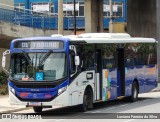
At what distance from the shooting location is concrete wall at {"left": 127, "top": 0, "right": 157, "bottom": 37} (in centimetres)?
4694

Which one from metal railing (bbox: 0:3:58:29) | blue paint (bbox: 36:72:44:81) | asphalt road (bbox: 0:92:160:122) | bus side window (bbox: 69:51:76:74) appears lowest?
asphalt road (bbox: 0:92:160:122)

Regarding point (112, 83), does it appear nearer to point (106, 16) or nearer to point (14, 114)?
point (14, 114)

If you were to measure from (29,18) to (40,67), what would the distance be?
847 inches

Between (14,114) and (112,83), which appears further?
(112,83)

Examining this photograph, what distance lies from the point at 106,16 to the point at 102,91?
54.7 metres

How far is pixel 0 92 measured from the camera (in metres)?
29.4

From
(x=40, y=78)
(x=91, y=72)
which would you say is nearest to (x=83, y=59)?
(x=91, y=72)

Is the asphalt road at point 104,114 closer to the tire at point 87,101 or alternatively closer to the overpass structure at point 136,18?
the tire at point 87,101

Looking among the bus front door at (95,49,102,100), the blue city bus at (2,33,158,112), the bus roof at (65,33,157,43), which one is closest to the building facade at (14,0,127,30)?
the bus roof at (65,33,157,43)

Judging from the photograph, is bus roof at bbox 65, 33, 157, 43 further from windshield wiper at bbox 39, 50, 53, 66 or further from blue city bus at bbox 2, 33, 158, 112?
windshield wiper at bbox 39, 50, 53, 66

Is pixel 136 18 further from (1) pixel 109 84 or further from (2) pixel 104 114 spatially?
(2) pixel 104 114

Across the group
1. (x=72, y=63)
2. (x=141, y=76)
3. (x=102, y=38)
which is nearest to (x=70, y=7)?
(x=141, y=76)

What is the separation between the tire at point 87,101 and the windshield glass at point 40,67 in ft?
6.24

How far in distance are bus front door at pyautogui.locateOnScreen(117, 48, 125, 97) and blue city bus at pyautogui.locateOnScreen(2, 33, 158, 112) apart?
2.29 ft
